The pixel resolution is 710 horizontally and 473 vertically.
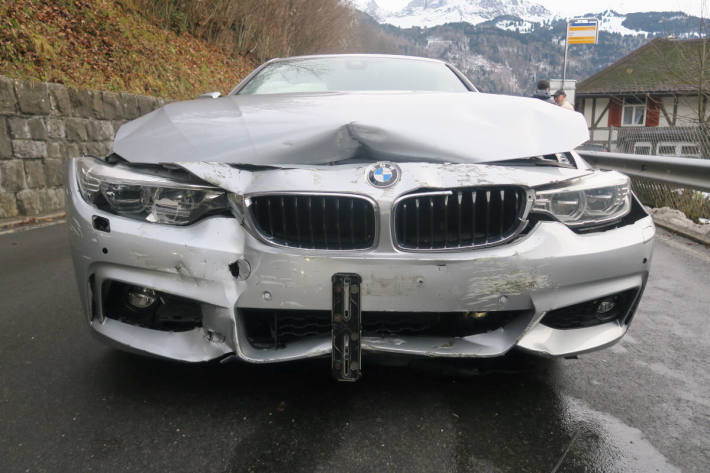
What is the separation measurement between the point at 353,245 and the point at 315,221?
6.0 inches

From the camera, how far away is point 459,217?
1.87 meters

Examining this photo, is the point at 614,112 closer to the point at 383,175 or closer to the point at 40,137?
the point at 40,137

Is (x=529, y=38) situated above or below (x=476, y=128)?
above

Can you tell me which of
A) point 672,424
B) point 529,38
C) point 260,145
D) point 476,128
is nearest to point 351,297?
point 260,145

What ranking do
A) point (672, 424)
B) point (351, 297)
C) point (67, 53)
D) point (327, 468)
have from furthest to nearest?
point (67, 53) < point (672, 424) < point (351, 297) < point (327, 468)

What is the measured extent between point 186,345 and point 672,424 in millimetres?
1726

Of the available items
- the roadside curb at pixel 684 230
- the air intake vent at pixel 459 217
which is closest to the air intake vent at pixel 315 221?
the air intake vent at pixel 459 217

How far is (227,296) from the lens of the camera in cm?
180

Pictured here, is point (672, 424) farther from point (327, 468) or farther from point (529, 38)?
point (529, 38)

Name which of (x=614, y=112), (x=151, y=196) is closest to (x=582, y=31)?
(x=614, y=112)

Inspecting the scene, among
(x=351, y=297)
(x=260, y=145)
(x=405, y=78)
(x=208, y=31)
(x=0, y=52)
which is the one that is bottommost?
(x=351, y=297)

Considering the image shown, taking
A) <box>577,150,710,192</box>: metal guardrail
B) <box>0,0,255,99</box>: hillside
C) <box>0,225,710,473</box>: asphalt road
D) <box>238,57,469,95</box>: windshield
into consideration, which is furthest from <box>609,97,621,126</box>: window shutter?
<box>0,225,710,473</box>: asphalt road

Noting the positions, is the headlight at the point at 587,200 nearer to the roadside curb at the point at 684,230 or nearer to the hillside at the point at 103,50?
the roadside curb at the point at 684,230

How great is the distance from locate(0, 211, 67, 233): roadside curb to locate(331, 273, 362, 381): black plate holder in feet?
18.3
